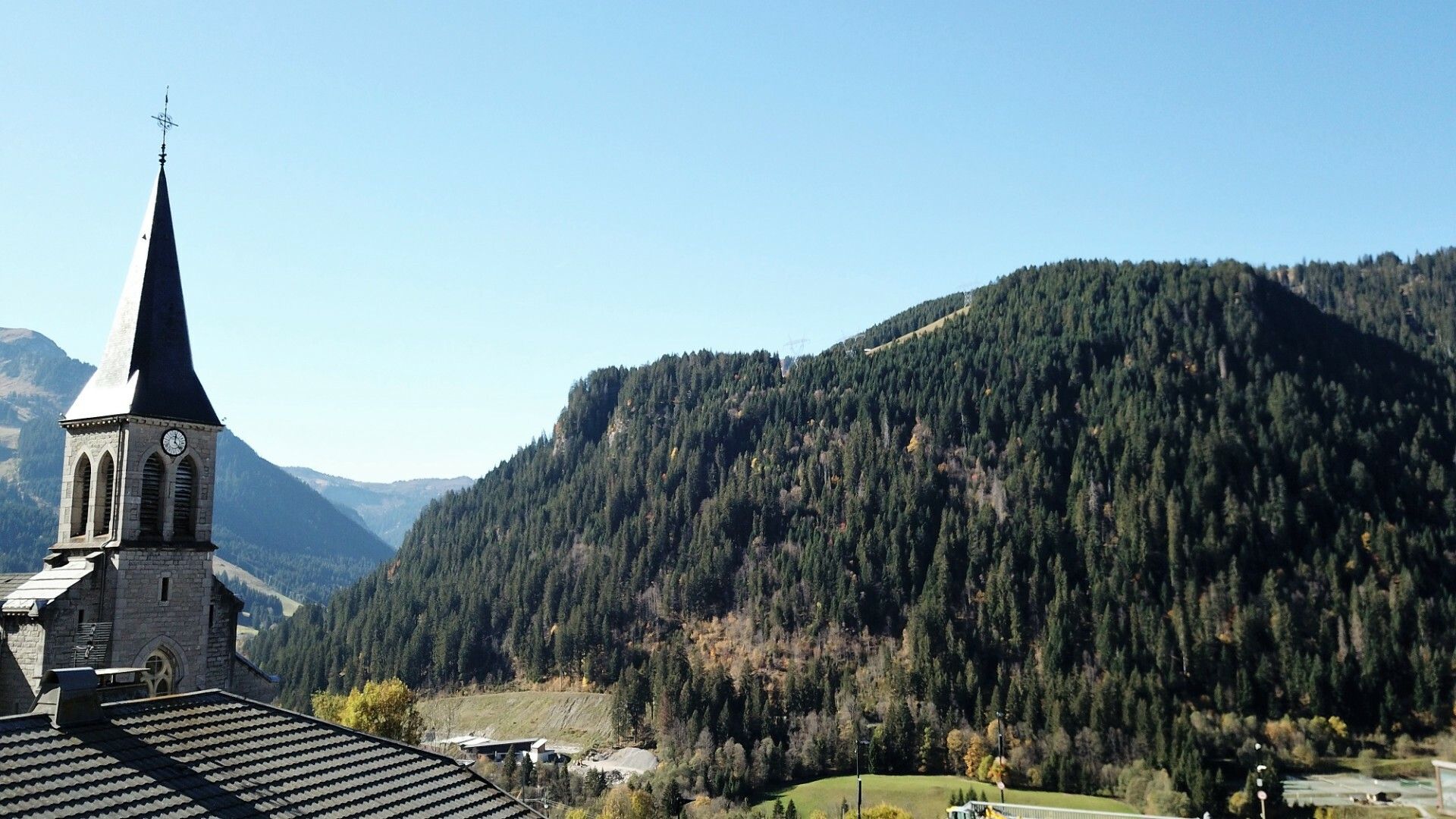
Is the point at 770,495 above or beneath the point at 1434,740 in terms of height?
above

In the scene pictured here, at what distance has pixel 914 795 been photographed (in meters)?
108

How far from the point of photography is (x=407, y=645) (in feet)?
594

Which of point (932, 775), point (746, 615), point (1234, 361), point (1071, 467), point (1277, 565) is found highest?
point (1234, 361)

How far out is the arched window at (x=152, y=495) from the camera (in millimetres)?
36188

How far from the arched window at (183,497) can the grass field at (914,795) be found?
3119 inches

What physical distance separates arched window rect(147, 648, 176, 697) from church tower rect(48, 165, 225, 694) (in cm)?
4

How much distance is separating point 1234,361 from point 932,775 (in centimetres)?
11196

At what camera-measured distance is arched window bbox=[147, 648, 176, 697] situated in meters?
35.6

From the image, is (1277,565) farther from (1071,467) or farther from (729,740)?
(729,740)

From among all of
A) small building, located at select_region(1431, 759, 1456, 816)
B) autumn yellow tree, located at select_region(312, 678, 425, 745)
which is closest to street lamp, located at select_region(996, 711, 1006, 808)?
small building, located at select_region(1431, 759, 1456, 816)

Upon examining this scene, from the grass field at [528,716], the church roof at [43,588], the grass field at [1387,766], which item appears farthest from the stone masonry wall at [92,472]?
the grass field at [1387,766]

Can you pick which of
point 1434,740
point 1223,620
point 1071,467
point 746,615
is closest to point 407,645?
point 746,615

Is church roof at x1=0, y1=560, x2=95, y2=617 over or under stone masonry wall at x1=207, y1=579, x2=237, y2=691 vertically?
over

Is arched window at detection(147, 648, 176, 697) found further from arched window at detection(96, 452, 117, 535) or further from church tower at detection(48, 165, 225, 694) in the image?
arched window at detection(96, 452, 117, 535)
